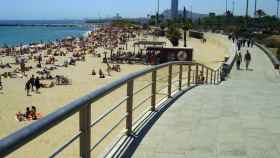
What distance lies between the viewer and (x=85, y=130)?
3443 millimetres

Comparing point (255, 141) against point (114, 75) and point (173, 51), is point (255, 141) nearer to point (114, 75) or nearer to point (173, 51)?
point (114, 75)

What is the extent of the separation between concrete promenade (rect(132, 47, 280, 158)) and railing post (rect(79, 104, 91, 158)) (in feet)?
3.45

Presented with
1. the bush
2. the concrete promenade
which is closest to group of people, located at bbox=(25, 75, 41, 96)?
the concrete promenade

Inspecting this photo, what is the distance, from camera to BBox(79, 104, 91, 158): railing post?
11.2ft

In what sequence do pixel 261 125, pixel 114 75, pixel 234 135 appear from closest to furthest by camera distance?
pixel 234 135
pixel 261 125
pixel 114 75

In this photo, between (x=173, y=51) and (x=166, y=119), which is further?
(x=173, y=51)

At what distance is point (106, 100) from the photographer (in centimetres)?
2341

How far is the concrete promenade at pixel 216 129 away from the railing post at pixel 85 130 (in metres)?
1.05

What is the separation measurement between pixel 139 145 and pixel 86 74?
108 ft

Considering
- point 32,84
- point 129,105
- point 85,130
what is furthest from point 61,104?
point 85,130

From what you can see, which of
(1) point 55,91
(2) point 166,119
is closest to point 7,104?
(1) point 55,91

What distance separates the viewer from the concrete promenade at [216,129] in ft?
15.4

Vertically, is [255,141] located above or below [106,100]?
above

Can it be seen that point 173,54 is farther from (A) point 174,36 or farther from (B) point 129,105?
(B) point 129,105
